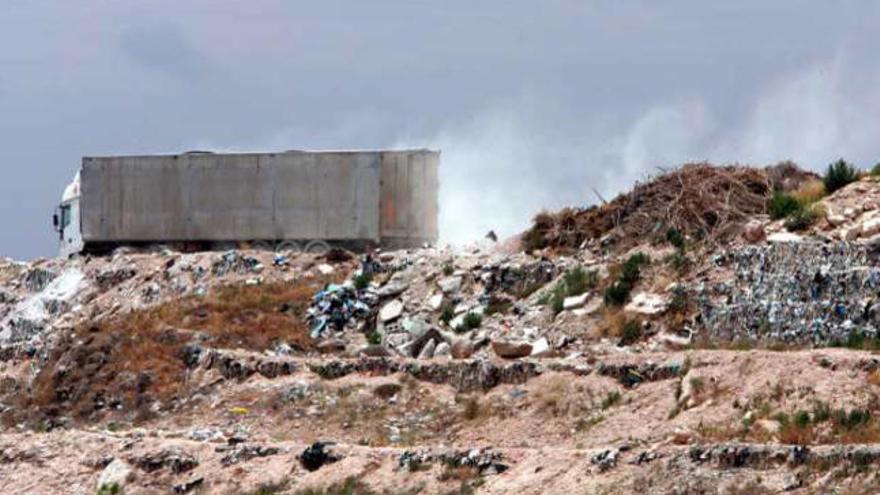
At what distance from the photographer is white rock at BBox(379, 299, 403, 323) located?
43000mm

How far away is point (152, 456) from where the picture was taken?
35281mm

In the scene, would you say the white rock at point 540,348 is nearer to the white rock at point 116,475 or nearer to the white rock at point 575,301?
the white rock at point 575,301

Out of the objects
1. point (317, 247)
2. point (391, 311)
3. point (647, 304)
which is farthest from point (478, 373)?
point (317, 247)

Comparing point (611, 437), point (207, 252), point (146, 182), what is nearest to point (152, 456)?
point (611, 437)

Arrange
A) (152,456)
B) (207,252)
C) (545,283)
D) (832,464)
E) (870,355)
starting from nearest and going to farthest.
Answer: (832,464) → (870,355) → (152,456) → (545,283) → (207,252)

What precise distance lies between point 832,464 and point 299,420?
11.9 meters

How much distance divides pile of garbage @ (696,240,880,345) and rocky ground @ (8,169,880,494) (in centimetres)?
4

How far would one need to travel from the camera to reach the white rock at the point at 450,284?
43250 millimetres

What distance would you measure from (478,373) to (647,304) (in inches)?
153

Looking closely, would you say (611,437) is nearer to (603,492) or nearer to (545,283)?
(603,492)

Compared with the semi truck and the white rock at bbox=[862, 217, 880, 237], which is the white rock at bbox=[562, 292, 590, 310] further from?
the semi truck

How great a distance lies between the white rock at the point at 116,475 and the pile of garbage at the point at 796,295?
31.0ft

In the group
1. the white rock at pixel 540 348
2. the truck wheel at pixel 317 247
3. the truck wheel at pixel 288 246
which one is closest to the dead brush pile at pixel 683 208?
the white rock at pixel 540 348

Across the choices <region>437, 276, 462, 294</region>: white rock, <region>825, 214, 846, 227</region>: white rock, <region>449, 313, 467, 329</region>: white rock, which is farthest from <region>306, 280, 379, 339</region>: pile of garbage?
<region>825, 214, 846, 227</region>: white rock
